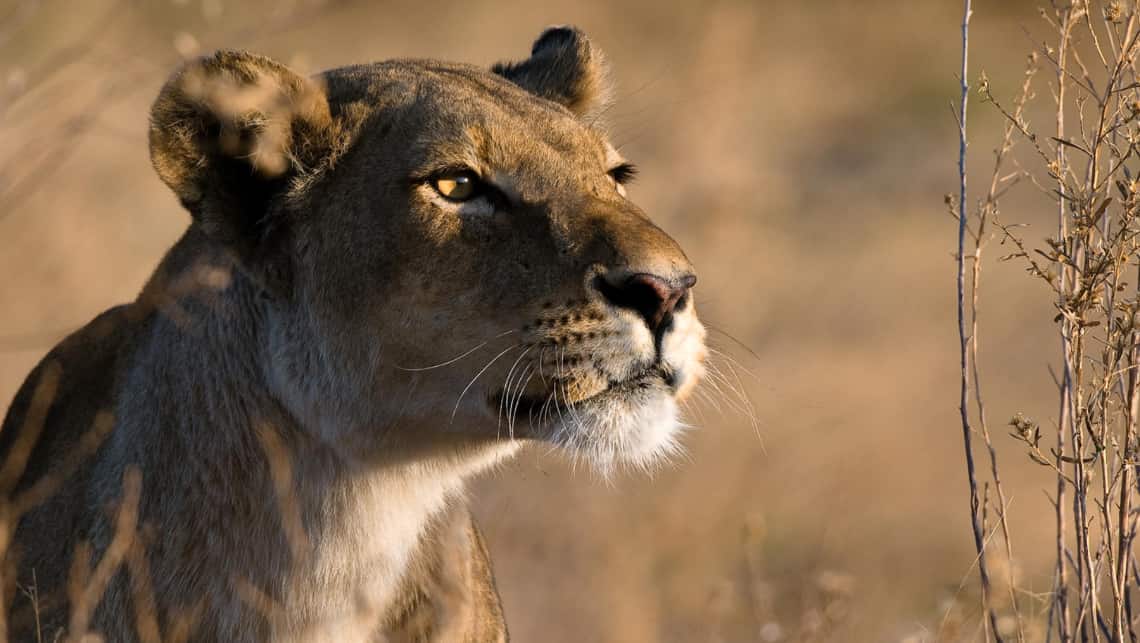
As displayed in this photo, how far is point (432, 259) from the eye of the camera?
4.13 meters

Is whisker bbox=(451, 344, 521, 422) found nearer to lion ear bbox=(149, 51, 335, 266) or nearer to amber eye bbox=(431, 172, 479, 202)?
amber eye bbox=(431, 172, 479, 202)

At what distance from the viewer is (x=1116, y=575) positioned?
13.3 feet

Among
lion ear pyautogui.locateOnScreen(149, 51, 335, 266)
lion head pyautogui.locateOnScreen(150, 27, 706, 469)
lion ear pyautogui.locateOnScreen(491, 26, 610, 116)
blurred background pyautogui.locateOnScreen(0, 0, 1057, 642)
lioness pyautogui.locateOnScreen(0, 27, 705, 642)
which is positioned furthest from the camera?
blurred background pyautogui.locateOnScreen(0, 0, 1057, 642)

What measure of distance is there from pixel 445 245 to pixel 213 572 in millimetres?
958

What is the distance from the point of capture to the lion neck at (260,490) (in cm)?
417

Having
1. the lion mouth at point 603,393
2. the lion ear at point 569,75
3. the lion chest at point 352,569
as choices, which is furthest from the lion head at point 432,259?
the lion ear at point 569,75

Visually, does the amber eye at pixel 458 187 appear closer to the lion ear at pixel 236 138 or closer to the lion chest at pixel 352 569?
the lion ear at pixel 236 138

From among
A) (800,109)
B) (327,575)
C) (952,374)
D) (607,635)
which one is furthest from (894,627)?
(800,109)

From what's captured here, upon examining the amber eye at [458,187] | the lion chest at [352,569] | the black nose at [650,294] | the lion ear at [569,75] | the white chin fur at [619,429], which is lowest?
the lion chest at [352,569]

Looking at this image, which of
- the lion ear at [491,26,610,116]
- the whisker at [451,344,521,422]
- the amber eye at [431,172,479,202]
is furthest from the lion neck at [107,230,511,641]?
the lion ear at [491,26,610,116]

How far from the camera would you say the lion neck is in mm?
4168

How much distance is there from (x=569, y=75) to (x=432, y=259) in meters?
1.21

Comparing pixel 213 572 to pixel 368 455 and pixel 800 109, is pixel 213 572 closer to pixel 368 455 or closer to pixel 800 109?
pixel 368 455

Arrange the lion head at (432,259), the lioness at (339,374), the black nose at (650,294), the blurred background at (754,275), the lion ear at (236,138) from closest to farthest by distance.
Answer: the black nose at (650,294)
the lion head at (432,259)
the lioness at (339,374)
the lion ear at (236,138)
the blurred background at (754,275)
